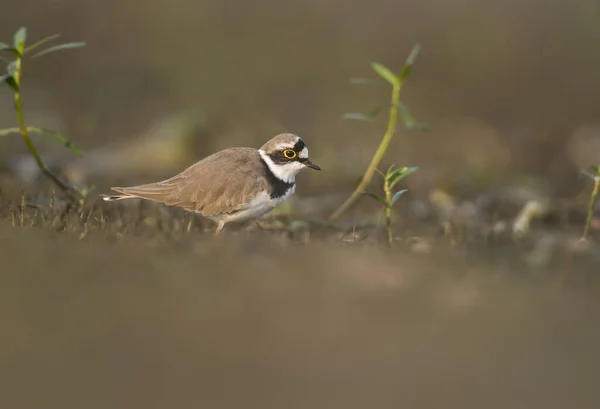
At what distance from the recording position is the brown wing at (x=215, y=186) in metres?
5.31

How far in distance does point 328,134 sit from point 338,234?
4094 millimetres

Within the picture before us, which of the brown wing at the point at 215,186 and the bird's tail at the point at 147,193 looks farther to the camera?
the bird's tail at the point at 147,193

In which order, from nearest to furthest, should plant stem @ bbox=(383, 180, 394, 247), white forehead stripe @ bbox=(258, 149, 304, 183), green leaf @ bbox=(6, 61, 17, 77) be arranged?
1. plant stem @ bbox=(383, 180, 394, 247)
2. green leaf @ bbox=(6, 61, 17, 77)
3. white forehead stripe @ bbox=(258, 149, 304, 183)

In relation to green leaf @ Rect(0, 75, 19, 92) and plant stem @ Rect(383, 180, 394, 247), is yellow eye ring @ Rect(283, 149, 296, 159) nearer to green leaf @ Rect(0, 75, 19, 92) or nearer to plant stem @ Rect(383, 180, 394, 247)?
plant stem @ Rect(383, 180, 394, 247)

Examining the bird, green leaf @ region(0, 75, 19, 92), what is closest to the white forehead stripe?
the bird

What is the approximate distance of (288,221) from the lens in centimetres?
618

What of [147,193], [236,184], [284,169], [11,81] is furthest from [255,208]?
[11,81]

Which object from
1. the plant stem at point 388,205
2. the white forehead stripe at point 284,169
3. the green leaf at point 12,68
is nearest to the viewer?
the plant stem at point 388,205

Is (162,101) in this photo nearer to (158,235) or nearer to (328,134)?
(328,134)

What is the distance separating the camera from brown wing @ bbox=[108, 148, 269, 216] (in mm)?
5312

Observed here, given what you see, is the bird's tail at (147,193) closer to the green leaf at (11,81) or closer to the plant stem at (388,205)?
the green leaf at (11,81)

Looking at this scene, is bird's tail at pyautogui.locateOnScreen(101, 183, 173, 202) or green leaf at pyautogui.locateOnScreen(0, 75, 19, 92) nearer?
green leaf at pyautogui.locateOnScreen(0, 75, 19, 92)

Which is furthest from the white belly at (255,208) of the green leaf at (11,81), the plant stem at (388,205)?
the green leaf at (11,81)

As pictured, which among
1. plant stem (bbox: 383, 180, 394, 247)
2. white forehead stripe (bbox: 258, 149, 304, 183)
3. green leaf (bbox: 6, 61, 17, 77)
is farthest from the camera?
white forehead stripe (bbox: 258, 149, 304, 183)
